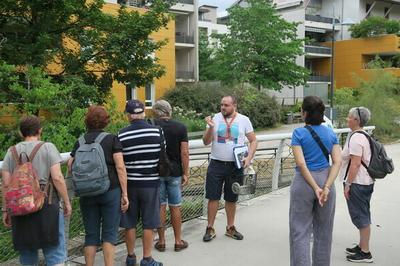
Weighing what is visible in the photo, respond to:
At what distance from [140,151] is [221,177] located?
1460 millimetres

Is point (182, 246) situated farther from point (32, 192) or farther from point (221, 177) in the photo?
point (32, 192)

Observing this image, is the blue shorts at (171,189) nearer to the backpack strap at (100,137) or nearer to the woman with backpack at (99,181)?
the woman with backpack at (99,181)

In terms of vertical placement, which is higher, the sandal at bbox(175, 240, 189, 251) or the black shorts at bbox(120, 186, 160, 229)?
the black shorts at bbox(120, 186, 160, 229)

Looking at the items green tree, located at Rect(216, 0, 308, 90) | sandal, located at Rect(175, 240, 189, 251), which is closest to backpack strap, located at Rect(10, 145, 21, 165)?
sandal, located at Rect(175, 240, 189, 251)

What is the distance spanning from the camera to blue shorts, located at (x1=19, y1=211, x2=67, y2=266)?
385 cm

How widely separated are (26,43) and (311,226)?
796cm

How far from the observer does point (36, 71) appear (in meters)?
7.23

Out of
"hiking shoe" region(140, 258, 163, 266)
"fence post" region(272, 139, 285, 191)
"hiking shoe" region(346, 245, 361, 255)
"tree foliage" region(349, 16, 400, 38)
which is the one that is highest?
"tree foliage" region(349, 16, 400, 38)

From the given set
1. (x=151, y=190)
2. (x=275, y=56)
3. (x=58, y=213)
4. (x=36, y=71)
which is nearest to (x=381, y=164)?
(x=151, y=190)

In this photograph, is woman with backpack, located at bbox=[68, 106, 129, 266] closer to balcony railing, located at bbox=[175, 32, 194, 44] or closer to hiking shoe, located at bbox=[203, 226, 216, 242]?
hiking shoe, located at bbox=[203, 226, 216, 242]

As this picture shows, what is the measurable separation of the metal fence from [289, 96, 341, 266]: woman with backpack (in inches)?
83.2

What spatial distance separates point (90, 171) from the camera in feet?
12.9

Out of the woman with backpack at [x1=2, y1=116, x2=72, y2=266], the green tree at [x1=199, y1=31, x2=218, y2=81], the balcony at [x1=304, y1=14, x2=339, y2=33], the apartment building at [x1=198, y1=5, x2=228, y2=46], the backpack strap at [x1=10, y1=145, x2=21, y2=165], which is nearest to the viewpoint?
the woman with backpack at [x1=2, y1=116, x2=72, y2=266]

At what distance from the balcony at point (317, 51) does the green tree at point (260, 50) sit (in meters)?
15.3
